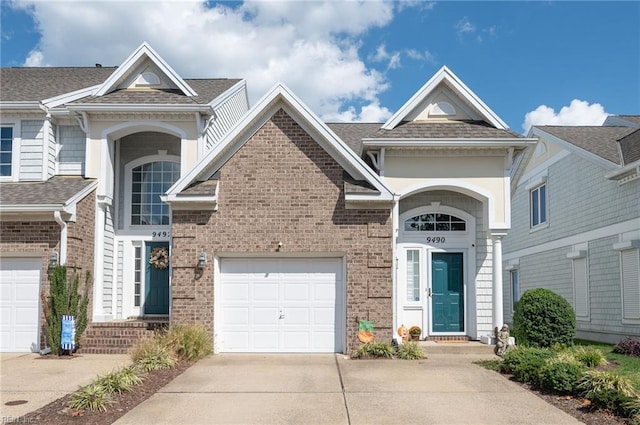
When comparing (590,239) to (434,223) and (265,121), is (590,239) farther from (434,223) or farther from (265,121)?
(265,121)

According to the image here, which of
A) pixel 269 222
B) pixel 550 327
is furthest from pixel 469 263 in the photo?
pixel 269 222

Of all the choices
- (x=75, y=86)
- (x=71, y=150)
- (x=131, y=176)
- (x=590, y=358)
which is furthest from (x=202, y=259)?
(x=590, y=358)

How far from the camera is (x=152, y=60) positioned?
16.4m

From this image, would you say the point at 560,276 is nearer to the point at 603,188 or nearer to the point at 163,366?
the point at 603,188

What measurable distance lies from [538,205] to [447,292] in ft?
28.2

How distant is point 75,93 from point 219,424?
1186 cm

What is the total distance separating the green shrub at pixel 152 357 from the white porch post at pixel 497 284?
24.8 ft

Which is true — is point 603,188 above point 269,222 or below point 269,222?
above

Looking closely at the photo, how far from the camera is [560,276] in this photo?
2027 centimetres

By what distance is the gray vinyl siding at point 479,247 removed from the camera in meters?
15.1

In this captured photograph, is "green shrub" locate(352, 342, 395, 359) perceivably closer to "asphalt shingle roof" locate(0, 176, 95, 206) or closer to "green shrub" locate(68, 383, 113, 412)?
"green shrub" locate(68, 383, 113, 412)

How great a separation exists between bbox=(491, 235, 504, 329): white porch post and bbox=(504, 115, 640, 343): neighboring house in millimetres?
2493

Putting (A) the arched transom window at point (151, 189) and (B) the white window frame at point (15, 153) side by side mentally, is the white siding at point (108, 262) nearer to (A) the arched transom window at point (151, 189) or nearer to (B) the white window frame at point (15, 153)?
(A) the arched transom window at point (151, 189)

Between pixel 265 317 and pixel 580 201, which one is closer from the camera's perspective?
pixel 265 317
